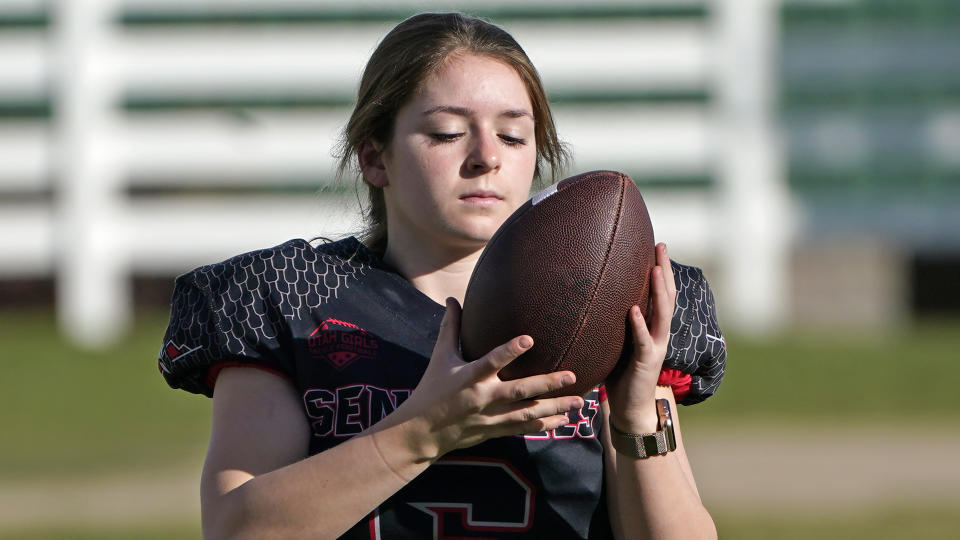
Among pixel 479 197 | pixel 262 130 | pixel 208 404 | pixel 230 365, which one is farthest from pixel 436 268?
pixel 262 130

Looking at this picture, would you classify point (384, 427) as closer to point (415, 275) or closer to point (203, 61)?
point (415, 275)

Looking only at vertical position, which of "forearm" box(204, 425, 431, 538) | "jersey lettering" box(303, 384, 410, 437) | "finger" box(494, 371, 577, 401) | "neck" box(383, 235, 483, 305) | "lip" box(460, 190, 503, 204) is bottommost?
"forearm" box(204, 425, 431, 538)

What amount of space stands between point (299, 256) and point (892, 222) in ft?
70.3

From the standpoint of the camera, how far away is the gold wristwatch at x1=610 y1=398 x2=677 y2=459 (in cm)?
229

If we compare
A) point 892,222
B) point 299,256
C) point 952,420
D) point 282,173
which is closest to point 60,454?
point 952,420

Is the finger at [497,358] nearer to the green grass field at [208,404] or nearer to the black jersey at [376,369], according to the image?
the black jersey at [376,369]

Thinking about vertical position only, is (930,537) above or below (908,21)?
below

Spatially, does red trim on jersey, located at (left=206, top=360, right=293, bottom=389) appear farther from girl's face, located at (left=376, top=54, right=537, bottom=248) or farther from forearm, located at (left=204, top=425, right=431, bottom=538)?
girl's face, located at (left=376, top=54, right=537, bottom=248)

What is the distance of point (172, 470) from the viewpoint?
9.88 meters

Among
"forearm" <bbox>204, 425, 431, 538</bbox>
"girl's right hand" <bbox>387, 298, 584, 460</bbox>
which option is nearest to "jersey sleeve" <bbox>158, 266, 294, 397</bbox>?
"forearm" <bbox>204, 425, 431, 538</bbox>

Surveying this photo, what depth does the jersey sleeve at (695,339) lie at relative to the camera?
2.49 metres

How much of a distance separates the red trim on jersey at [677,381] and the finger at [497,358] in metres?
0.43

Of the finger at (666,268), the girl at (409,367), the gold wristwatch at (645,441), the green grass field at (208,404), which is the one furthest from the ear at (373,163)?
the green grass field at (208,404)

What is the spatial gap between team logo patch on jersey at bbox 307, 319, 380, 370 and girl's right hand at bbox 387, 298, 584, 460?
0.78 feet
